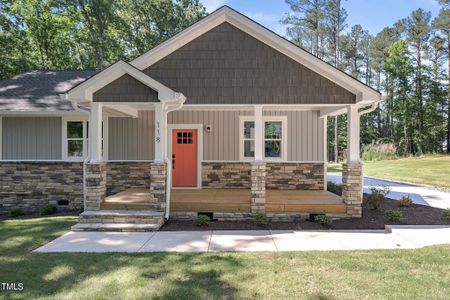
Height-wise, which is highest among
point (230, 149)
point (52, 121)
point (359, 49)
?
point (359, 49)

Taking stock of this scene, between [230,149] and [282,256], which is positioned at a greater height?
[230,149]

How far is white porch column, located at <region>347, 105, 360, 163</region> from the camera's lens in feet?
26.4

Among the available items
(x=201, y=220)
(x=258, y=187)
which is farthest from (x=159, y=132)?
(x=258, y=187)

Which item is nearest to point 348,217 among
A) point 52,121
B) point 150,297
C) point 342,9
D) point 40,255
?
point 150,297

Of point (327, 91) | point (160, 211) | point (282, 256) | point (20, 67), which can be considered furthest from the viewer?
point (20, 67)

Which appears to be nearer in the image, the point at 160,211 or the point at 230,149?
the point at 160,211

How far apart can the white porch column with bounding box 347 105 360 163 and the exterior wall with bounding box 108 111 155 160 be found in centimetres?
601

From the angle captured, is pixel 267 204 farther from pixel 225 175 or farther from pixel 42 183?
pixel 42 183

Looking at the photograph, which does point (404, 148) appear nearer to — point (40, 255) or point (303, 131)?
point (303, 131)

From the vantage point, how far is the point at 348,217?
8.00 metres

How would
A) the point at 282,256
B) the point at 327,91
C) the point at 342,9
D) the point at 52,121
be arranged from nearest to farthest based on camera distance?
the point at 282,256 < the point at 327,91 < the point at 52,121 < the point at 342,9

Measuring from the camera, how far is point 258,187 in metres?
7.90

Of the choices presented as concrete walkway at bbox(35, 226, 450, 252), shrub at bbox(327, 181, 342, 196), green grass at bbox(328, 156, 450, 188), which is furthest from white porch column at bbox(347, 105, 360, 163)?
green grass at bbox(328, 156, 450, 188)

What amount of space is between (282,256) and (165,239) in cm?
245
